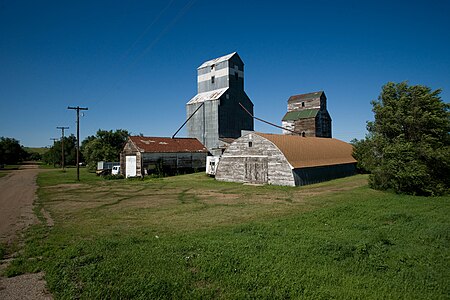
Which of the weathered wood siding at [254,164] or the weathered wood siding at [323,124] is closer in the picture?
the weathered wood siding at [254,164]

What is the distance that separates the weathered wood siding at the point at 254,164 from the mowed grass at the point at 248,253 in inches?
443

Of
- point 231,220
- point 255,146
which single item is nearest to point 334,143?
point 255,146

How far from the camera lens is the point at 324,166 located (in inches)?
1150

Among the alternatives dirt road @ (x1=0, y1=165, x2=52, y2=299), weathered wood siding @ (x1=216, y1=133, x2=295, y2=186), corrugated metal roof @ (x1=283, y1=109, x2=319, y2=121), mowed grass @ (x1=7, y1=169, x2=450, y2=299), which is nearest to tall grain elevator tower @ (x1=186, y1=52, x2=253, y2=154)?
corrugated metal roof @ (x1=283, y1=109, x2=319, y2=121)

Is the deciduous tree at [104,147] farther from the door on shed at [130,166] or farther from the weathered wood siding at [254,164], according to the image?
the weathered wood siding at [254,164]

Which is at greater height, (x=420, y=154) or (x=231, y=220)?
(x=420, y=154)

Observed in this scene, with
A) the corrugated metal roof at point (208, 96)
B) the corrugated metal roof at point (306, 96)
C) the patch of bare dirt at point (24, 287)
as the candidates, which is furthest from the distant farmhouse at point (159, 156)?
the patch of bare dirt at point (24, 287)

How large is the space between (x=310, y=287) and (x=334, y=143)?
3439cm

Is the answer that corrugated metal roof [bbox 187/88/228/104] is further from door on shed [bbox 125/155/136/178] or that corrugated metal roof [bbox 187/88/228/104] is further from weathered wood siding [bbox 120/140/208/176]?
door on shed [bbox 125/155/136/178]

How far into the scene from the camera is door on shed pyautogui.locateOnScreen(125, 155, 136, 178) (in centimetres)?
3709

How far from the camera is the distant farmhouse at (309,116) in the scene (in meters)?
43.6

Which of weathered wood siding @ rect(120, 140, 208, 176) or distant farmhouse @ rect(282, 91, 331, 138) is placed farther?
distant farmhouse @ rect(282, 91, 331, 138)

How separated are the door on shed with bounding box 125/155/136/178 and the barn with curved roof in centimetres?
1225

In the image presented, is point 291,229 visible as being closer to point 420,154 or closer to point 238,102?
point 420,154
